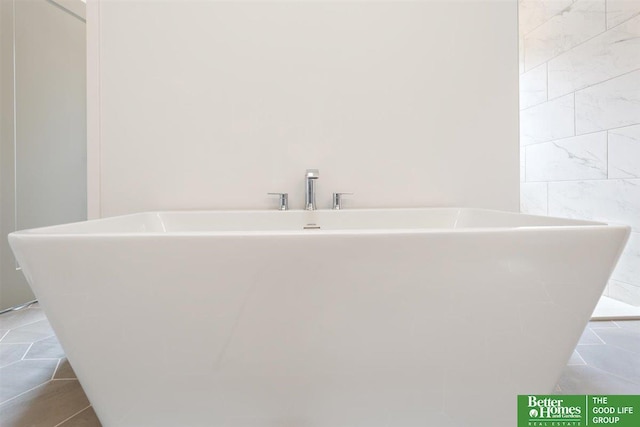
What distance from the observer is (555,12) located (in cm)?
242

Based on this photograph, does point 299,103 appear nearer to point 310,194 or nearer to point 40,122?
point 310,194

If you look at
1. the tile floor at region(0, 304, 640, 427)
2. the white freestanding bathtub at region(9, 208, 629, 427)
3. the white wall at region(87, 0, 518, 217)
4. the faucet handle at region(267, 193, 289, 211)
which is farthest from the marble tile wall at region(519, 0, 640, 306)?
the faucet handle at region(267, 193, 289, 211)

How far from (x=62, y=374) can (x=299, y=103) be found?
135 centimetres

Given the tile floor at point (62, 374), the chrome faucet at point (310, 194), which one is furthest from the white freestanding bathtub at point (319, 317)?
the chrome faucet at point (310, 194)

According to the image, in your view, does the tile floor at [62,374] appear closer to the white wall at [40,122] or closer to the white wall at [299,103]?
the white wall at [299,103]

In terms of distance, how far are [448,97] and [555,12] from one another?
1.69 meters

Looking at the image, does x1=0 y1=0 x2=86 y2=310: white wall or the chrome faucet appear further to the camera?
x1=0 y1=0 x2=86 y2=310: white wall

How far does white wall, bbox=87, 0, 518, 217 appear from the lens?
1494 mm

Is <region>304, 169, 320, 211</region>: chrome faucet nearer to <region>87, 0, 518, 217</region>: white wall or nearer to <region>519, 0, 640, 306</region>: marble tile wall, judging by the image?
<region>87, 0, 518, 217</region>: white wall

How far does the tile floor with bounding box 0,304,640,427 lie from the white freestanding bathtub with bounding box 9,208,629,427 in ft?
1.14

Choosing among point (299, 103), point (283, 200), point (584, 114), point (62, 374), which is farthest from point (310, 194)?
point (584, 114)

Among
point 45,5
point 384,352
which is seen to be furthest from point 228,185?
point 45,5

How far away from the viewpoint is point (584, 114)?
2180mm

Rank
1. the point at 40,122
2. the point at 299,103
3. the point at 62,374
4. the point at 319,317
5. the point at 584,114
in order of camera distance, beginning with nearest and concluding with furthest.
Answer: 1. the point at 319,317
2. the point at 62,374
3. the point at 299,103
4. the point at 40,122
5. the point at 584,114
